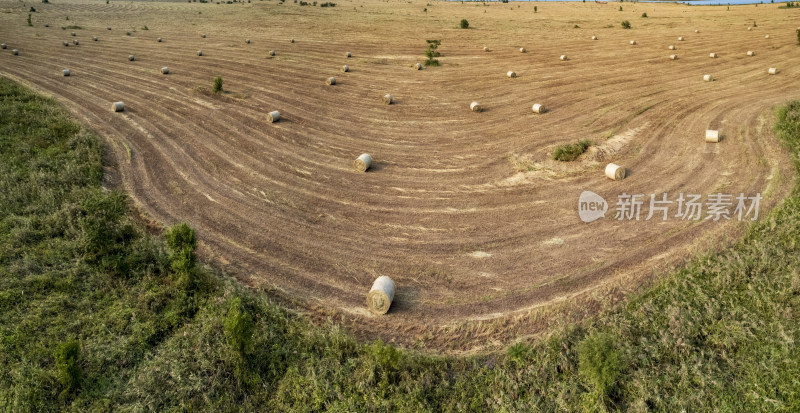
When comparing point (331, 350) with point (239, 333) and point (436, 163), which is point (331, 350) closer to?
point (239, 333)

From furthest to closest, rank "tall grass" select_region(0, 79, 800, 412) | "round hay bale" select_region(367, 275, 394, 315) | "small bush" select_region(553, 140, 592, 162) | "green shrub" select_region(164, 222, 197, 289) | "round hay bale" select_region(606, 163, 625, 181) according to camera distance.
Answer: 1. "small bush" select_region(553, 140, 592, 162)
2. "round hay bale" select_region(606, 163, 625, 181)
3. "green shrub" select_region(164, 222, 197, 289)
4. "round hay bale" select_region(367, 275, 394, 315)
5. "tall grass" select_region(0, 79, 800, 412)

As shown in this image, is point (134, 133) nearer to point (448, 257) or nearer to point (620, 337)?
point (448, 257)

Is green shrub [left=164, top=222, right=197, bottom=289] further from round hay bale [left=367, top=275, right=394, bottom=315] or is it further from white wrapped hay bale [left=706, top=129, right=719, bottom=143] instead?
white wrapped hay bale [left=706, top=129, right=719, bottom=143]

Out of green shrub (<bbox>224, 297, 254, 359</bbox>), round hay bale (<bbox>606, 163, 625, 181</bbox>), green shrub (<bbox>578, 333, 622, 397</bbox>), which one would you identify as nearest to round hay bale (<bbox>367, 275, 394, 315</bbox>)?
green shrub (<bbox>224, 297, 254, 359</bbox>)

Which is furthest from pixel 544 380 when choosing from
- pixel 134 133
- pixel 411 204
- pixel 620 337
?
pixel 134 133

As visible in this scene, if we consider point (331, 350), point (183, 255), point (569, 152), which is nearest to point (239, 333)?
point (331, 350)
